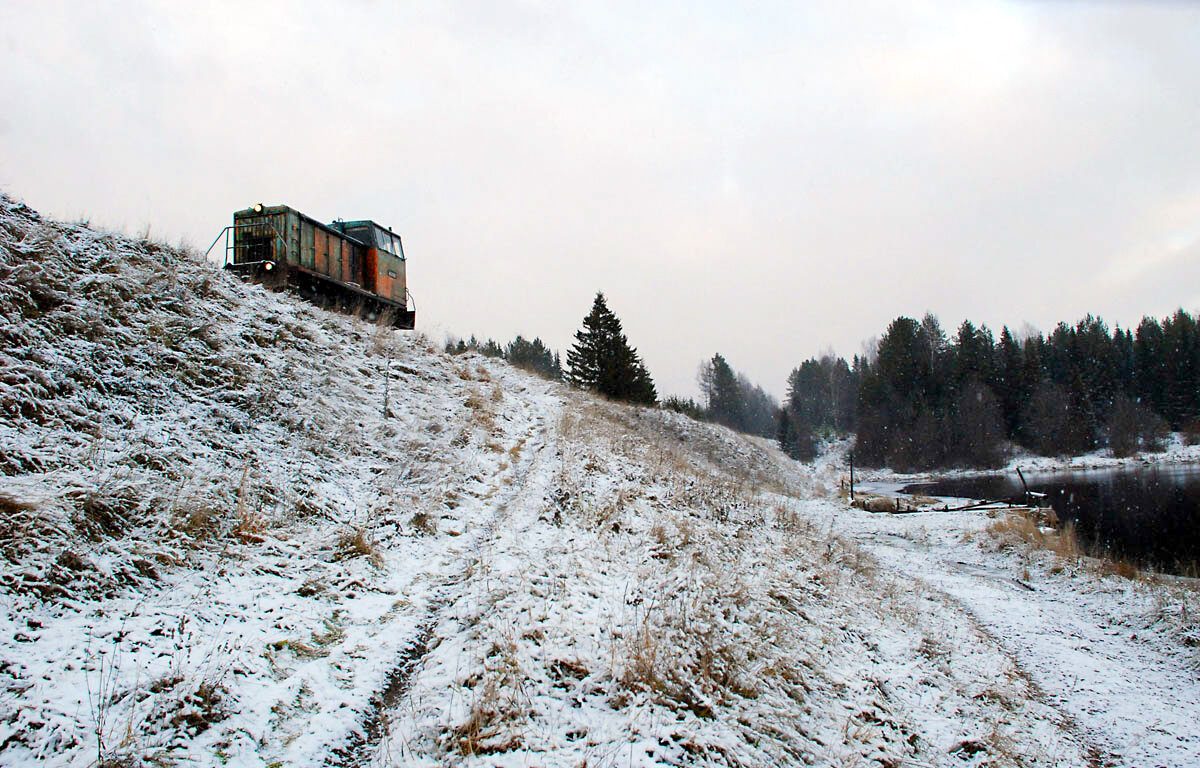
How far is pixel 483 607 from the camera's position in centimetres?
614

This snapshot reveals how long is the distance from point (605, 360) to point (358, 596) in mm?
29334

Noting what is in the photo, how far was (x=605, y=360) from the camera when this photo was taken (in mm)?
35000

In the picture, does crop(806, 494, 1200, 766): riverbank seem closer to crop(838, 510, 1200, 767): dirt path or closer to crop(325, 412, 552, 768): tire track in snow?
crop(838, 510, 1200, 767): dirt path

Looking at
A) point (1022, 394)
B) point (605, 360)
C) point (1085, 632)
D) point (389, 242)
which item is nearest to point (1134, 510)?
point (1085, 632)

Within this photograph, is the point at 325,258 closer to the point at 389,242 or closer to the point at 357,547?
the point at 389,242

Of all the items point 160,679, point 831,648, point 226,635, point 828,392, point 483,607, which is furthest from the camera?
point 828,392

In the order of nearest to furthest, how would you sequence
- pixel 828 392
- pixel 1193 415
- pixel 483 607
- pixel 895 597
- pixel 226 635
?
1. pixel 226 635
2. pixel 483 607
3. pixel 895 597
4. pixel 1193 415
5. pixel 828 392

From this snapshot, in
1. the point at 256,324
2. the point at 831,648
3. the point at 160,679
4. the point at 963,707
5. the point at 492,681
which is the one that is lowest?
the point at 963,707

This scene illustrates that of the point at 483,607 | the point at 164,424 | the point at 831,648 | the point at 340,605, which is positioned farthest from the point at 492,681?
the point at 164,424

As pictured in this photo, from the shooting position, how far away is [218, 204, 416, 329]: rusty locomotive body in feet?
51.2

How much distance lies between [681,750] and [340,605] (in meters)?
3.70

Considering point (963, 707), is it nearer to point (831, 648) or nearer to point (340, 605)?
point (831, 648)

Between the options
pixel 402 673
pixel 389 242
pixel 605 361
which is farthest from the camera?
pixel 605 361

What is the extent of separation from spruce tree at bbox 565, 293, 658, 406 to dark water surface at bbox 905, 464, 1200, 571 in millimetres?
21061
